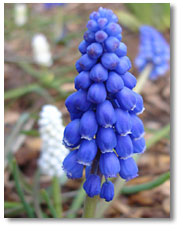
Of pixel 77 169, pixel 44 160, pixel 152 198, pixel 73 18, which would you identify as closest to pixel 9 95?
pixel 44 160

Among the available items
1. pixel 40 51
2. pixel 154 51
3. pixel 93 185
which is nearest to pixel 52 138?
pixel 93 185

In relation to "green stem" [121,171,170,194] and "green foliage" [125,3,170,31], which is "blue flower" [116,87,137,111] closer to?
"green stem" [121,171,170,194]

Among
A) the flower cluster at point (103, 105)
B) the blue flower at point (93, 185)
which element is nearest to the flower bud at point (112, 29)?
the flower cluster at point (103, 105)

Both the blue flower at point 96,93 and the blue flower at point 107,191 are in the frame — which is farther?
the blue flower at point 107,191

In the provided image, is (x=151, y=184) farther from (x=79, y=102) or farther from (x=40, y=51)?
(x=40, y=51)

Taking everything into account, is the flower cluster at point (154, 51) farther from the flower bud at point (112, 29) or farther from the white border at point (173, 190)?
the flower bud at point (112, 29)

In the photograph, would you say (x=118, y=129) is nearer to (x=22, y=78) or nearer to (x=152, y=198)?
(x=152, y=198)
